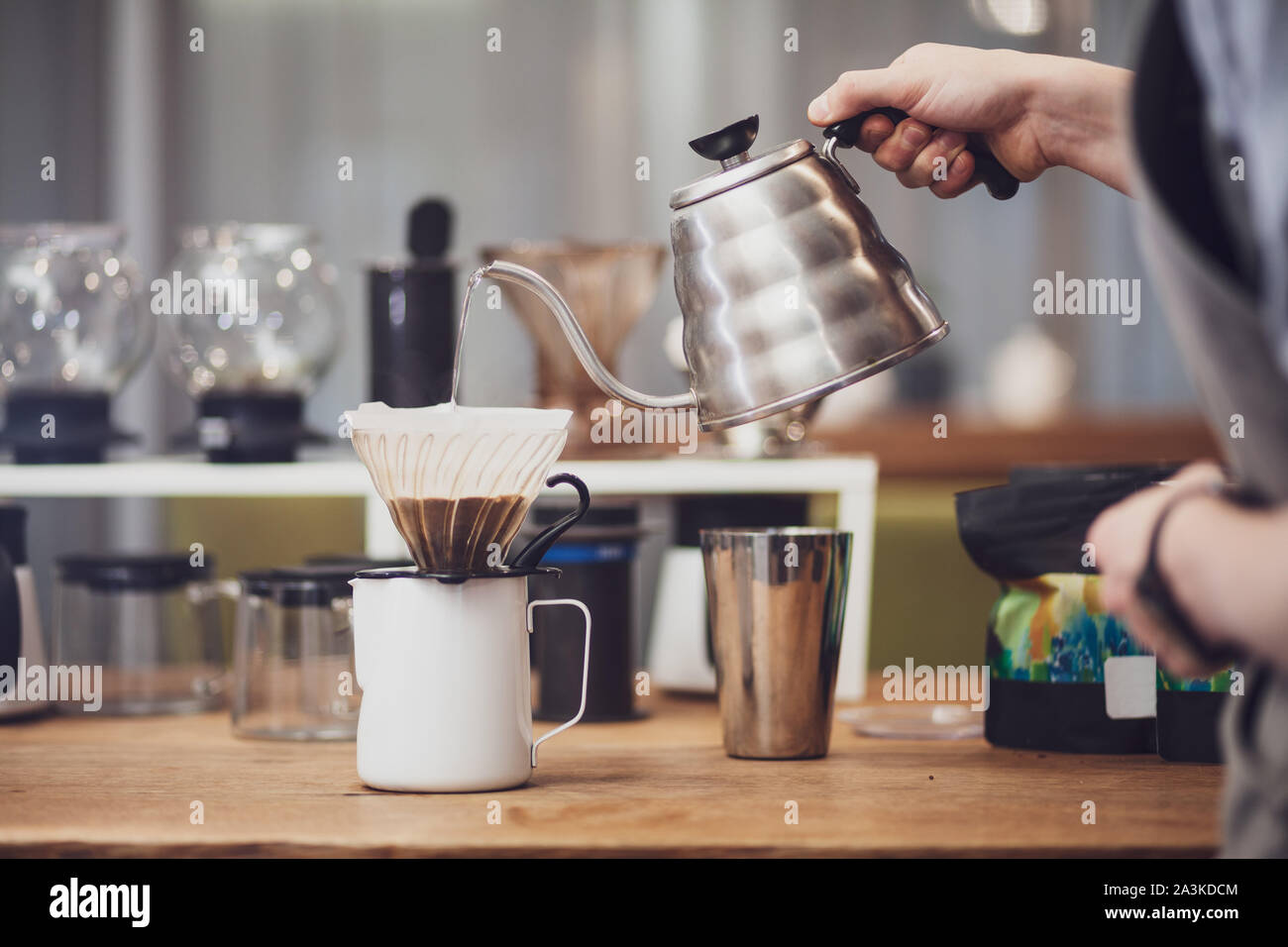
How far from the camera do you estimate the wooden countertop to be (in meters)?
0.73

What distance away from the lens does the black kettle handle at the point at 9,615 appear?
3.89 feet

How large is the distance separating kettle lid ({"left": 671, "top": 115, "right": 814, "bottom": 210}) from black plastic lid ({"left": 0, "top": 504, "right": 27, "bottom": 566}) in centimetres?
73

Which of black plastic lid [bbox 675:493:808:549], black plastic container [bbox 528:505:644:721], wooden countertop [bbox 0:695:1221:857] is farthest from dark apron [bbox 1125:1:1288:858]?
black plastic lid [bbox 675:493:808:549]

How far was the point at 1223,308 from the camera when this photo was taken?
0.56m

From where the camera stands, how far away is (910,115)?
3.25 ft

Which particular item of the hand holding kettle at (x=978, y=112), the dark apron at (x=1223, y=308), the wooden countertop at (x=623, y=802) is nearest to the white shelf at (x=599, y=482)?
the wooden countertop at (x=623, y=802)

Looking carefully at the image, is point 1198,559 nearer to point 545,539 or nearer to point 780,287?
point 780,287

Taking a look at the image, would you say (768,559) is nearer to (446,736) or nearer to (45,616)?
(446,736)

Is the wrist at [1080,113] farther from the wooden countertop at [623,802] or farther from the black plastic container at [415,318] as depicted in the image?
the black plastic container at [415,318]

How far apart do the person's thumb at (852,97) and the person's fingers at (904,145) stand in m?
0.04

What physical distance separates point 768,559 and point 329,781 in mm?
344

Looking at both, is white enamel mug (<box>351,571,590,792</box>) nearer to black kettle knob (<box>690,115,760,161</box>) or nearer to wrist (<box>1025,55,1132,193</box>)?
black kettle knob (<box>690,115,760,161</box>)

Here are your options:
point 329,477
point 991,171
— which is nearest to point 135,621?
point 329,477
